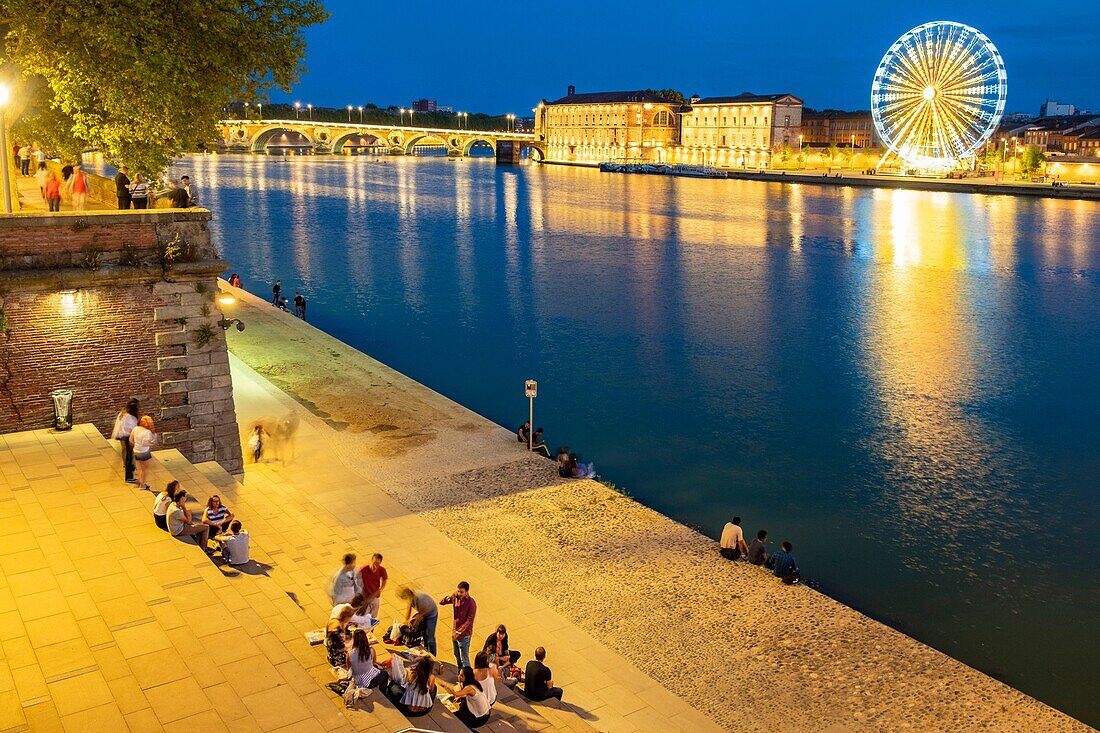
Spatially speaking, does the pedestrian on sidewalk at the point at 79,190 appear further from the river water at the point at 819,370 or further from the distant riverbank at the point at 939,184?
the distant riverbank at the point at 939,184

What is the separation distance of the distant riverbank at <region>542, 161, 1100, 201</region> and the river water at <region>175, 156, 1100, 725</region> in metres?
28.5

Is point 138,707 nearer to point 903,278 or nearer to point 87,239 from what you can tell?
point 87,239

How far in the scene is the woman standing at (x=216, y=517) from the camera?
39.7 feet

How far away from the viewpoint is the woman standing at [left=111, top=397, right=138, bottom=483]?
44.3ft

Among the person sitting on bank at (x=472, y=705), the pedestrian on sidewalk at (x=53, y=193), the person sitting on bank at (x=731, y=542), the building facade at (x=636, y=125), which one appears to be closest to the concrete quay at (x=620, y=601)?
the person sitting on bank at (x=731, y=542)

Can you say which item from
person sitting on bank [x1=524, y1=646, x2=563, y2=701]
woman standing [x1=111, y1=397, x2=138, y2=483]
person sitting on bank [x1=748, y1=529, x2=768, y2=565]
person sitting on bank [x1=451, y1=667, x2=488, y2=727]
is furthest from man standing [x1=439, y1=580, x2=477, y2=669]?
person sitting on bank [x1=748, y1=529, x2=768, y2=565]

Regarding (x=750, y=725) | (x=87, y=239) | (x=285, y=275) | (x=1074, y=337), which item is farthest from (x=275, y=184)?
(x=750, y=725)

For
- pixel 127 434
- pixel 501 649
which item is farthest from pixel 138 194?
pixel 501 649

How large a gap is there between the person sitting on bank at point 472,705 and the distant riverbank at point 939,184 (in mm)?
115937

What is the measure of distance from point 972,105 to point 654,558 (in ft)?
301

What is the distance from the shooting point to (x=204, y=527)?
11.9 m

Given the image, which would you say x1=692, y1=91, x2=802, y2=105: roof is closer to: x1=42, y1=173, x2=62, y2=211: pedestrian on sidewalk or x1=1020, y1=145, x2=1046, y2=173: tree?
x1=1020, y1=145, x2=1046, y2=173: tree

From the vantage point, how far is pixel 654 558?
646 inches

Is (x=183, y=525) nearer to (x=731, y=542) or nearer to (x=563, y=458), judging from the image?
(x=731, y=542)
